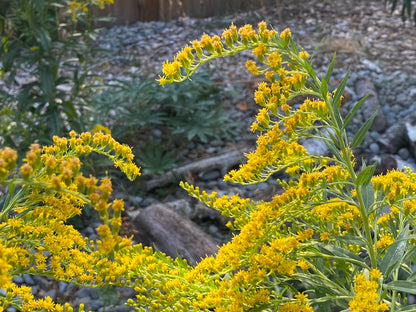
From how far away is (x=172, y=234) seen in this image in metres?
3.39

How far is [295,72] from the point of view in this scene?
62.9 inches

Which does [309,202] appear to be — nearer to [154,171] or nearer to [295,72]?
[295,72]

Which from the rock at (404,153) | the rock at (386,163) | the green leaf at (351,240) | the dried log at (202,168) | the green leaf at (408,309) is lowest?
the dried log at (202,168)

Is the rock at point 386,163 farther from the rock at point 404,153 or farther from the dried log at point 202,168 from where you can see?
the dried log at point 202,168

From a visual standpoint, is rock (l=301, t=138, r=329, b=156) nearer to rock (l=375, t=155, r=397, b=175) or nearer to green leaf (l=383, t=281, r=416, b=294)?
rock (l=375, t=155, r=397, b=175)

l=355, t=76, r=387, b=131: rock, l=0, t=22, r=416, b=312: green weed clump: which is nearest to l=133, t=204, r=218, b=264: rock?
l=0, t=22, r=416, b=312: green weed clump

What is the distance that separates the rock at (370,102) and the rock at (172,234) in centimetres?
218

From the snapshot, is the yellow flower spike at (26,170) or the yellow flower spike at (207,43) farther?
the yellow flower spike at (207,43)

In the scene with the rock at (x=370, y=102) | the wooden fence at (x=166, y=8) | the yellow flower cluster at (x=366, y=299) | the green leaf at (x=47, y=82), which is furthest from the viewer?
the wooden fence at (x=166, y=8)

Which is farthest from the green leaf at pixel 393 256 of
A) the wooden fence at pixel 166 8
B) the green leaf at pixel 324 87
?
the wooden fence at pixel 166 8

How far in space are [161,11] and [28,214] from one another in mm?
6676

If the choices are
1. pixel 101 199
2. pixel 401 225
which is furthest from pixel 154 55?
pixel 101 199

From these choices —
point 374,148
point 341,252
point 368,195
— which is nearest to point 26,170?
point 341,252

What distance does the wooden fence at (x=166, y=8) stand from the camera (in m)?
7.79
